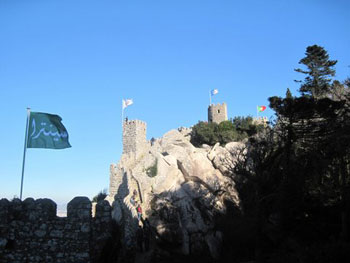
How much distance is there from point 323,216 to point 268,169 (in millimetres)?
4204

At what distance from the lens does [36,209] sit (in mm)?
9336

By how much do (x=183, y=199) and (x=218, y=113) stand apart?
29.1 m

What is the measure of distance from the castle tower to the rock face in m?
8.93

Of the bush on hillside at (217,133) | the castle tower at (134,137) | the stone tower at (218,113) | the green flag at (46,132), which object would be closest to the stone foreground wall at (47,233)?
the green flag at (46,132)

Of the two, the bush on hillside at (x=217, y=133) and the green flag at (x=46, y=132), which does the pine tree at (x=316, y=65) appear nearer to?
the bush on hillside at (x=217, y=133)

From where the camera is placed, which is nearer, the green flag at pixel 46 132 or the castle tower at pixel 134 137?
the green flag at pixel 46 132

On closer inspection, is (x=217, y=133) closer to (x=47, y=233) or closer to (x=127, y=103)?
(x=127, y=103)

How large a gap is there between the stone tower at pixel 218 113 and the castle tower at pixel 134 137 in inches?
507

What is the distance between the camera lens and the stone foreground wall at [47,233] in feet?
29.7

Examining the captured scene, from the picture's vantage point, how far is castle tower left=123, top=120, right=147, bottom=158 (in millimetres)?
38094

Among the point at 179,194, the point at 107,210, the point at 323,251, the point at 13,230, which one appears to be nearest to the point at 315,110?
the point at 323,251

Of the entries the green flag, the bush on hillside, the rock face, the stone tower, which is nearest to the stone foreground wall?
the green flag

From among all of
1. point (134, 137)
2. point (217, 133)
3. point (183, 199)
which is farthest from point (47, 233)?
point (217, 133)

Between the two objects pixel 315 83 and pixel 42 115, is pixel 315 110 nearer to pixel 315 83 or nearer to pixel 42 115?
pixel 42 115
